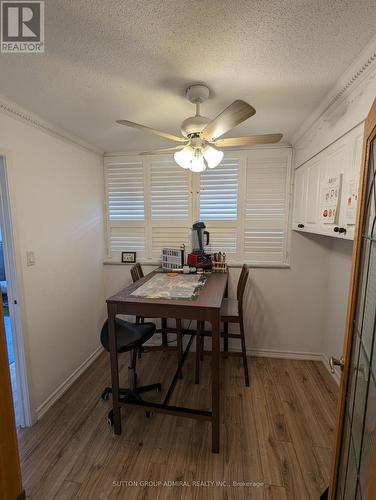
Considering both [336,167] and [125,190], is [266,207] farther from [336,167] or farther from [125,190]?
[125,190]

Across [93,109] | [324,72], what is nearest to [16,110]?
[93,109]

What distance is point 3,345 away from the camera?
0.69 metres

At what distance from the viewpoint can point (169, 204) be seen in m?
2.99

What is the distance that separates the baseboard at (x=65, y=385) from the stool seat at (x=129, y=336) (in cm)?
84

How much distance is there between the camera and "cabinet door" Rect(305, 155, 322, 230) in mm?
2005

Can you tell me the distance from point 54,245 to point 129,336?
3.57 ft

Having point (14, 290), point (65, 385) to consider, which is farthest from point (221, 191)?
point (65, 385)

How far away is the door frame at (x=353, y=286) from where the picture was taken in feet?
3.25

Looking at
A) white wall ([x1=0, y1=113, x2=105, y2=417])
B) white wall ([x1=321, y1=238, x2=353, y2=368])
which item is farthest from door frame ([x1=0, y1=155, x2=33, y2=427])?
white wall ([x1=321, y1=238, x2=353, y2=368])

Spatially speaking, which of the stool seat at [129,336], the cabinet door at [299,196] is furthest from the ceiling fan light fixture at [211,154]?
the stool seat at [129,336]

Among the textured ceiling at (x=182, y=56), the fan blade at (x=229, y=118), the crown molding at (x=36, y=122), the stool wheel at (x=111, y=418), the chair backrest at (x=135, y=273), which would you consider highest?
the textured ceiling at (x=182, y=56)

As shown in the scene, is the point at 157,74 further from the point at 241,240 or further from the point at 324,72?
the point at 241,240

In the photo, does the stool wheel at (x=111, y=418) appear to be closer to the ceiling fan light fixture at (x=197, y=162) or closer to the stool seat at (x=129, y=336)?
the stool seat at (x=129, y=336)

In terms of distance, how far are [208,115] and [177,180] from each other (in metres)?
1.02
